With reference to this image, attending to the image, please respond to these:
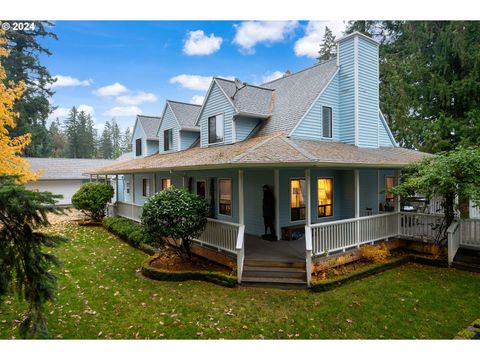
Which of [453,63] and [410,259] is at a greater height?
[453,63]

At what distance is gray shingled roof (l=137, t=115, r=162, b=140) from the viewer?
19219mm

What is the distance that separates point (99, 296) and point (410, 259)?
9.72 m

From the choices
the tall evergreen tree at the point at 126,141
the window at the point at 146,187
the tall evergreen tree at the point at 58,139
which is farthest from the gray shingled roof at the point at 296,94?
the tall evergreen tree at the point at 126,141

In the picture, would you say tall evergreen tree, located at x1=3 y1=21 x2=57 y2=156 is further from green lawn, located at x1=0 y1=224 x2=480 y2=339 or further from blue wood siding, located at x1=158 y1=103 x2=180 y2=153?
green lawn, located at x1=0 y1=224 x2=480 y2=339

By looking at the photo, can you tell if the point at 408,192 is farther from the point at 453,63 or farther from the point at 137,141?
the point at 137,141

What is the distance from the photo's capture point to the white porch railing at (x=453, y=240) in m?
8.59

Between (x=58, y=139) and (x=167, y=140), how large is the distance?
156ft

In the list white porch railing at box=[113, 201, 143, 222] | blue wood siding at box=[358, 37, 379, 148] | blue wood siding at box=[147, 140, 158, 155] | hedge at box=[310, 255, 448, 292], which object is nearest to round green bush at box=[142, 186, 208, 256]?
hedge at box=[310, 255, 448, 292]

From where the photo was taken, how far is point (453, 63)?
16797mm

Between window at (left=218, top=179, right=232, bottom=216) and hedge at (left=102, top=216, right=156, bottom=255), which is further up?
window at (left=218, top=179, right=232, bottom=216)

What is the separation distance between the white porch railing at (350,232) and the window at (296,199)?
2.20 metres

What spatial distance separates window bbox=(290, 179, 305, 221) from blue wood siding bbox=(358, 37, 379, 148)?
11.5 feet

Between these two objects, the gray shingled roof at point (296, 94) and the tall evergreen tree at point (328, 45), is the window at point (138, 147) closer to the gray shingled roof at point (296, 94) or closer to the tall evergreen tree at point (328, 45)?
the gray shingled roof at point (296, 94)
